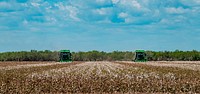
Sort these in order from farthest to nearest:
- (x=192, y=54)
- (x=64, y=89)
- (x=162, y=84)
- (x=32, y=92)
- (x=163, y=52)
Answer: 1. (x=163, y=52)
2. (x=192, y=54)
3. (x=162, y=84)
4. (x=64, y=89)
5. (x=32, y=92)

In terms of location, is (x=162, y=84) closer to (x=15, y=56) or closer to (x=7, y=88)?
(x=7, y=88)

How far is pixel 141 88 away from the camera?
62.8 ft

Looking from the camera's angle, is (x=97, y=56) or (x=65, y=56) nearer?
(x=65, y=56)

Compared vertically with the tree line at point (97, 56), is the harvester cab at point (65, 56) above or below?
below

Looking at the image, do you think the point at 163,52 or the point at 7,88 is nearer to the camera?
the point at 7,88

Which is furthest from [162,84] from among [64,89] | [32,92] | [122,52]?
[122,52]

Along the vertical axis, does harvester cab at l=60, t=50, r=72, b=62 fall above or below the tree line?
below

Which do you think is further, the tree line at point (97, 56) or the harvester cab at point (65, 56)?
the tree line at point (97, 56)

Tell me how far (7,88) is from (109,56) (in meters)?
147

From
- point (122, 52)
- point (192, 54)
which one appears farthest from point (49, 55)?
point (192, 54)

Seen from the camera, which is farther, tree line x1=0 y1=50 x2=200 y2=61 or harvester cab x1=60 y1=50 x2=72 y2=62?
tree line x1=0 y1=50 x2=200 y2=61

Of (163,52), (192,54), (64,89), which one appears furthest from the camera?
(163,52)

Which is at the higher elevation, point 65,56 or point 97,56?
point 97,56

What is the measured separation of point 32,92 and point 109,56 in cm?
14759
